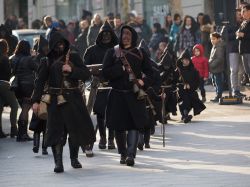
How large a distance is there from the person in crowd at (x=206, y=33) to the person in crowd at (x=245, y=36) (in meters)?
5.61

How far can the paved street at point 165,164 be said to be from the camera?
41.2 ft

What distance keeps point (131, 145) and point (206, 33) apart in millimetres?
15465

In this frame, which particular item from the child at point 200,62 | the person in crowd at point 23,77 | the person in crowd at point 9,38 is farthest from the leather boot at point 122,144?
the person in crowd at point 9,38

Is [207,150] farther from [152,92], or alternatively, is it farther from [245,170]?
[245,170]

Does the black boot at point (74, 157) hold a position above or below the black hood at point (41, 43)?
below

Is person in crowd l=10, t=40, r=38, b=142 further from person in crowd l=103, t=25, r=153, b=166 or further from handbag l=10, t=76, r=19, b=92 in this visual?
person in crowd l=103, t=25, r=153, b=166

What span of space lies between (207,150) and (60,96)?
2888 millimetres

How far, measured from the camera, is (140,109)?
14234 mm

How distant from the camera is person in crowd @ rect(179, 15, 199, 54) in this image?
1168 inches

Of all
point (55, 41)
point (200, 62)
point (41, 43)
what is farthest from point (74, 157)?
point (200, 62)

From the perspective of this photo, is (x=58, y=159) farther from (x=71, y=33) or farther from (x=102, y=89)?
(x=71, y=33)

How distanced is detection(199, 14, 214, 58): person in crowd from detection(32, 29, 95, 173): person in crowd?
15.4 m

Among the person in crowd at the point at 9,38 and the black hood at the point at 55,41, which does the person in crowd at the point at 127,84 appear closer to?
the black hood at the point at 55,41

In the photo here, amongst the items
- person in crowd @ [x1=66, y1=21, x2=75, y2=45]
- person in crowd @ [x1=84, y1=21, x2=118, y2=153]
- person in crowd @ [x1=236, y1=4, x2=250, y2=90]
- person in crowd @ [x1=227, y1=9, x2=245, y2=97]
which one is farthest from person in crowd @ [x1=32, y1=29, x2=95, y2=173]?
person in crowd @ [x1=66, y1=21, x2=75, y2=45]
